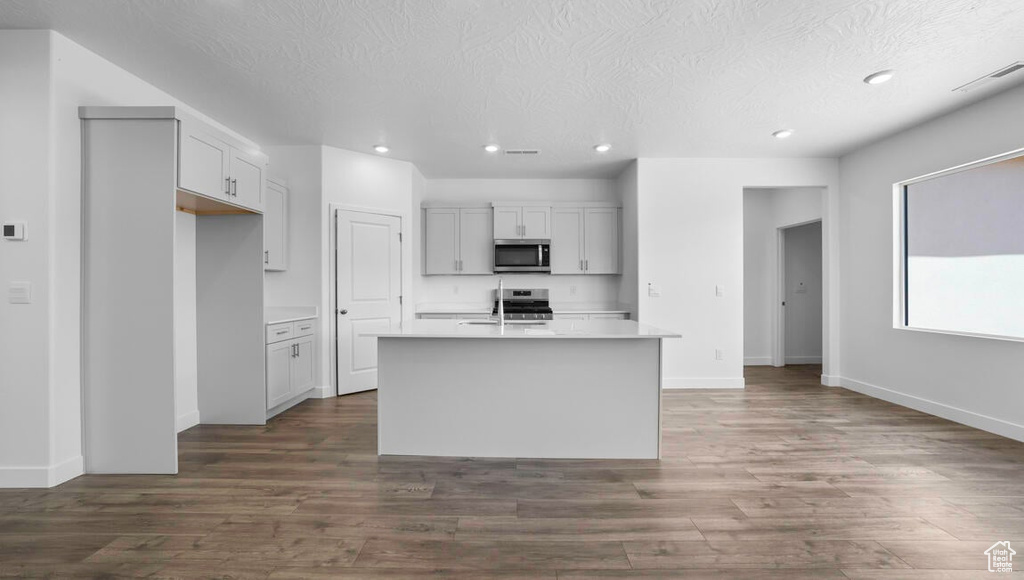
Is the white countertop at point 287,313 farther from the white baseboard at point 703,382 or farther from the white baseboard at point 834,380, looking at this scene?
the white baseboard at point 834,380

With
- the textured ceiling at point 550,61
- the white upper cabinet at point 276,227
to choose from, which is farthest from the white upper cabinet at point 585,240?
A: the white upper cabinet at point 276,227

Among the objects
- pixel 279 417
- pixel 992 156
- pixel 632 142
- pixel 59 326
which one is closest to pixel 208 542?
pixel 59 326

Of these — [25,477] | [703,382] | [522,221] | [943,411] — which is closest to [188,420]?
[25,477]

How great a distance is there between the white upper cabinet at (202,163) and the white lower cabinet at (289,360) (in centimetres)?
128

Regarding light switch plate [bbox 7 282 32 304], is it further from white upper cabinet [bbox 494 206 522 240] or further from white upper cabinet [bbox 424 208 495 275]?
white upper cabinet [bbox 494 206 522 240]

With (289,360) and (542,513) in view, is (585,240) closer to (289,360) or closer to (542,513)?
(289,360)

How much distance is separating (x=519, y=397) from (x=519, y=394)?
0.02 m

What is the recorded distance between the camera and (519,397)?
123 inches

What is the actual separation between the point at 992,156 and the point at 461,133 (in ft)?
14.5

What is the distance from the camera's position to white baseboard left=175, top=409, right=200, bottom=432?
145 inches

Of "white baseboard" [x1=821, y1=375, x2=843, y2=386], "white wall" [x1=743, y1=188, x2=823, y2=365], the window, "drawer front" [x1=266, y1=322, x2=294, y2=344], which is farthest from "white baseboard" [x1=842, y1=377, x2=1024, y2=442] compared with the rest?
"drawer front" [x1=266, y1=322, x2=294, y2=344]

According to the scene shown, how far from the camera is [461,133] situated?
14.6ft

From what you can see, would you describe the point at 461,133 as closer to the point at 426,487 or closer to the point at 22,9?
the point at 22,9

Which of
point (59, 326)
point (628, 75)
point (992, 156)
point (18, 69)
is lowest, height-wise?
point (59, 326)
